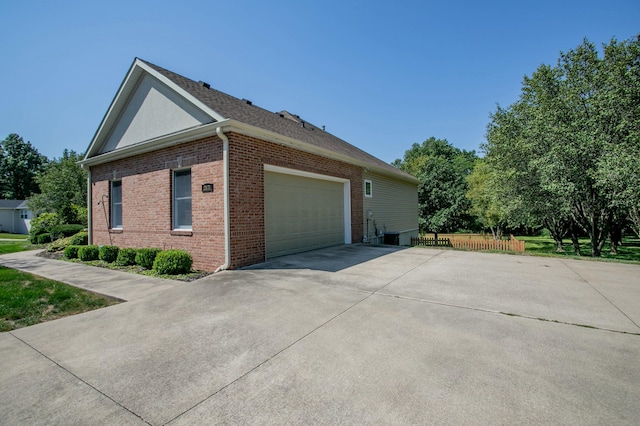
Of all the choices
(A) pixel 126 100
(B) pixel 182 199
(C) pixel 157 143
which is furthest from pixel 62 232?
(B) pixel 182 199

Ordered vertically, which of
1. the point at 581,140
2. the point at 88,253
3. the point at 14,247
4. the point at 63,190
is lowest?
the point at 14,247

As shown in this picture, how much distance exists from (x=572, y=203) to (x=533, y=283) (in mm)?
A: 9463

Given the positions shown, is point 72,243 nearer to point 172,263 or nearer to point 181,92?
point 172,263

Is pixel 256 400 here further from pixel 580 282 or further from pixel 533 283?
pixel 580 282

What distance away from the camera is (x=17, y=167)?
5003cm

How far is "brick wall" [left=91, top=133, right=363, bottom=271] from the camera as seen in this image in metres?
7.29

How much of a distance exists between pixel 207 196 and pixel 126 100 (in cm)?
600

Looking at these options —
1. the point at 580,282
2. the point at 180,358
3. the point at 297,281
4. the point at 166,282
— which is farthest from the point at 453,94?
the point at 180,358

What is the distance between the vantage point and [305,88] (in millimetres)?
13289

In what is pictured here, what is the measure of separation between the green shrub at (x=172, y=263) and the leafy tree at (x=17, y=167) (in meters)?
59.3

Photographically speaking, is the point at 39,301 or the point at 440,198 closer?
the point at 39,301

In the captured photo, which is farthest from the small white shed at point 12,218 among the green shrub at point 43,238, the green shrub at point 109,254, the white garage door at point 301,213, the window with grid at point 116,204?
the white garage door at point 301,213

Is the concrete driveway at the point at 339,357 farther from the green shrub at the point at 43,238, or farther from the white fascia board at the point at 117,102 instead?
the green shrub at the point at 43,238

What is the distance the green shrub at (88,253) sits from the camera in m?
9.77
